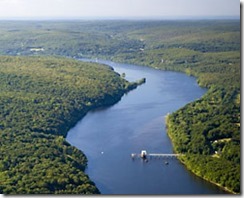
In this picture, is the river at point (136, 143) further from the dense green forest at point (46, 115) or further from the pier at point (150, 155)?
the dense green forest at point (46, 115)

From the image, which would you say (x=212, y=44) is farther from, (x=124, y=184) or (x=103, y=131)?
(x=124, y=184)

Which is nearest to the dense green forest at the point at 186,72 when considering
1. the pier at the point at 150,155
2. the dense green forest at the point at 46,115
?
the dense green forest at the point at 46,115

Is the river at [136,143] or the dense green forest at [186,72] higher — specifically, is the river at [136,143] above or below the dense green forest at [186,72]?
below

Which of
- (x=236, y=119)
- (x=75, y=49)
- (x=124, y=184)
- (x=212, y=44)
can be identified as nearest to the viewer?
(x=124, y=184)

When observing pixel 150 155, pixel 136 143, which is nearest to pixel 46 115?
pixel 136 143

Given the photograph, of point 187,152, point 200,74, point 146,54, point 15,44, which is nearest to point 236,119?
point 187,152

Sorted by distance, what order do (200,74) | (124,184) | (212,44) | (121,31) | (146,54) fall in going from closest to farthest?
(124,184) < (200,74) < (212,44) < (146,54) < (121,31)
